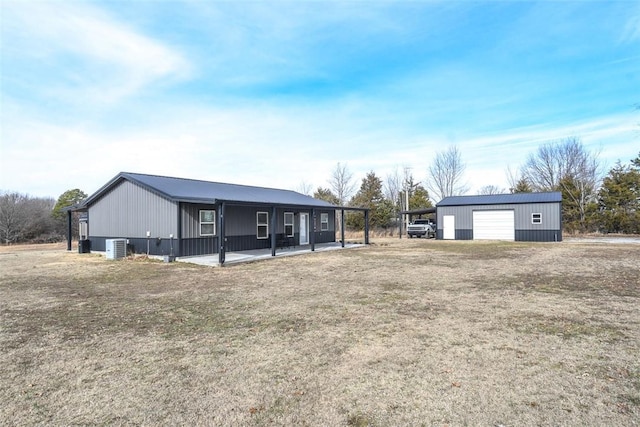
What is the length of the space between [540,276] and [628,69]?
447 inches

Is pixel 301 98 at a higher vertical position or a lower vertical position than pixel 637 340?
higher

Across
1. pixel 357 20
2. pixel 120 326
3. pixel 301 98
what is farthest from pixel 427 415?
pixel 301 98

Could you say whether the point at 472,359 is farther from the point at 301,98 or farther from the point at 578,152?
the point at 578,152

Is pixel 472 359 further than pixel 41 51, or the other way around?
pixel 41 51

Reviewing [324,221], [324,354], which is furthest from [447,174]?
[324,354]

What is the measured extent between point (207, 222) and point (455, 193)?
117 ft

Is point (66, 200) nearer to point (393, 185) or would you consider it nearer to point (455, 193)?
point (393, 185)

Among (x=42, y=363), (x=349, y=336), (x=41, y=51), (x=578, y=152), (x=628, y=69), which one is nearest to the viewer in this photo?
(x=42, y=363)

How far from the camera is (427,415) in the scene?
2.79m

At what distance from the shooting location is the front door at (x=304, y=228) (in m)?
20.7

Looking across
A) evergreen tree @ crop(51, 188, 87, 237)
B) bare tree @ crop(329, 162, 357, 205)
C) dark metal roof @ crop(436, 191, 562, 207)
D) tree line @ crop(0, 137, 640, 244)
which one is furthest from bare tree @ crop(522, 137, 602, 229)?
evergreen tree @ crop(51, 188, 87, 237)

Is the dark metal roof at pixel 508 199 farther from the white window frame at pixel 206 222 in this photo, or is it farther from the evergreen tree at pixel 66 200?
the evergreen tree at pixel 66 200

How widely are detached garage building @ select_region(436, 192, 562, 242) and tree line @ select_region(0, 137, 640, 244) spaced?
7.76m

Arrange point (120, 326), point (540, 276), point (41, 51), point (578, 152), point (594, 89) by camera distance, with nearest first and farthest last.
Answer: point (120, 326)
point (540, 276)
point (41, 51)
point (594, 89)
point (578, 152)
